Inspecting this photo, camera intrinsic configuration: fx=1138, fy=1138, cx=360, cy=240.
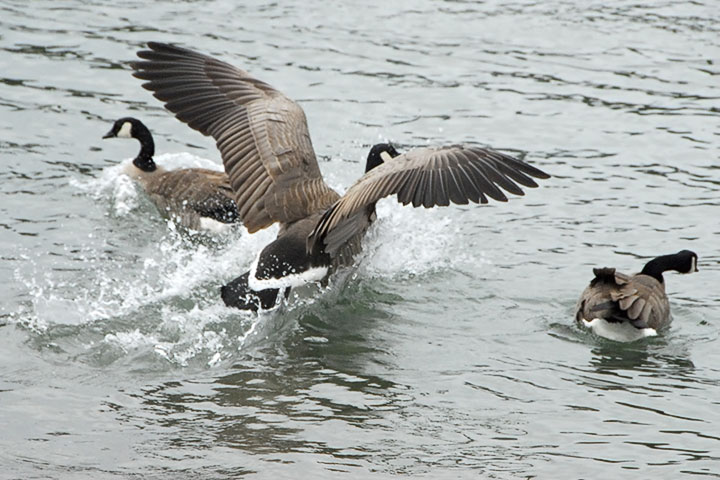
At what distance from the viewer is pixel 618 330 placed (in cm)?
754

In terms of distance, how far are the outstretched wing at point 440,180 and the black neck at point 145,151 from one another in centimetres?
364

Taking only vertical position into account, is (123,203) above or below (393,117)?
below

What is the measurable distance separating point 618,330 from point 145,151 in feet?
16.6

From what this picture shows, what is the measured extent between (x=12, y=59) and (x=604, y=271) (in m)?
8.05

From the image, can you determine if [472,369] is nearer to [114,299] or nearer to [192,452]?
[192,452]

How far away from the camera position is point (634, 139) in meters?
11.2

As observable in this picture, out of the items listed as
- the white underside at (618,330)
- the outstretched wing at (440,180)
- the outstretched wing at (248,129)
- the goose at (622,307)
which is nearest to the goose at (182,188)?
the outstretched wing at (248,129)

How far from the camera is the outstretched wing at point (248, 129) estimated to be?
814 centimetres

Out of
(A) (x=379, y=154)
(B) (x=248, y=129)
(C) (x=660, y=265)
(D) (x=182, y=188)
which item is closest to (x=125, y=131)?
(D) (x=182, y=188)

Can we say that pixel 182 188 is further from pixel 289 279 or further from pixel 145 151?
pixel 289 279

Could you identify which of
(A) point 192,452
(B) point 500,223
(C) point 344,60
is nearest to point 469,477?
(A) point 192,452

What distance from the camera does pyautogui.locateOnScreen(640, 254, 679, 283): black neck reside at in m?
8.12

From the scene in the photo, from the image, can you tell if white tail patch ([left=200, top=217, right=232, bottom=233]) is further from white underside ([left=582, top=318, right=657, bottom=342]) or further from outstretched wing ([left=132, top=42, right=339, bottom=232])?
white underside ([left=582, top=318, right=657, bottom=342])

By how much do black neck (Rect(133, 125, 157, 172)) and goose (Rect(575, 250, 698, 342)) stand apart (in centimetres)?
461
